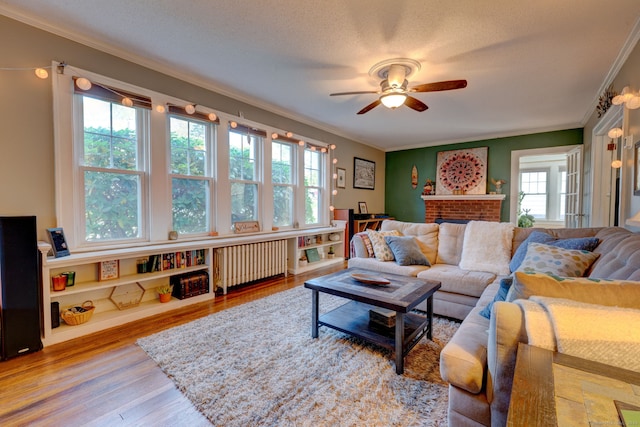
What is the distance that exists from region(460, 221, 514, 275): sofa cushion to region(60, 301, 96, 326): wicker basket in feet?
11.5

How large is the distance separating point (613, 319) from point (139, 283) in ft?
11.3

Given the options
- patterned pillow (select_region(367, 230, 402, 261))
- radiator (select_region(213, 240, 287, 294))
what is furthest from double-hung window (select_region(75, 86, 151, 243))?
patterned pillow (select_region(367, 230, 402, 261))

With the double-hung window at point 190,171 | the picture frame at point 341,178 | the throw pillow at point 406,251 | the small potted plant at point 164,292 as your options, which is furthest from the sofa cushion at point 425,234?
the small potted plant at point 164,292

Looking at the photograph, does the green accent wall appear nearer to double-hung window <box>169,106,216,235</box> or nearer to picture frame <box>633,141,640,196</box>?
picture frame <box>633,141,640,196</box>

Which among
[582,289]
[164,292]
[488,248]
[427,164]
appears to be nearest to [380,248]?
[488,248]

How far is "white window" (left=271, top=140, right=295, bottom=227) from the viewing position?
4359 mm

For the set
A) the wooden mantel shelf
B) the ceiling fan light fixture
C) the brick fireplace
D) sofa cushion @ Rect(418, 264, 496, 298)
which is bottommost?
sofa cushion @ Rect(418, 264, 496, 298)

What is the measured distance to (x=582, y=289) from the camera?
1.06 meters

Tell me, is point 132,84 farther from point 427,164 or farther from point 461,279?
point 427,164

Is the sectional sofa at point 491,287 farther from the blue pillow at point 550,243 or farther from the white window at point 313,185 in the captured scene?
the white window at point 313,185

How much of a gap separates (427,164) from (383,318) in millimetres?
5069

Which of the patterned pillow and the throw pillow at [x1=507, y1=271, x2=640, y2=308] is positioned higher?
the throw pillow at [x1=507, y1=271, x2=640, y2=308]

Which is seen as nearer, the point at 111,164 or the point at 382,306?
the point at 382,306

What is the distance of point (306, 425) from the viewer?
4.65 feet
